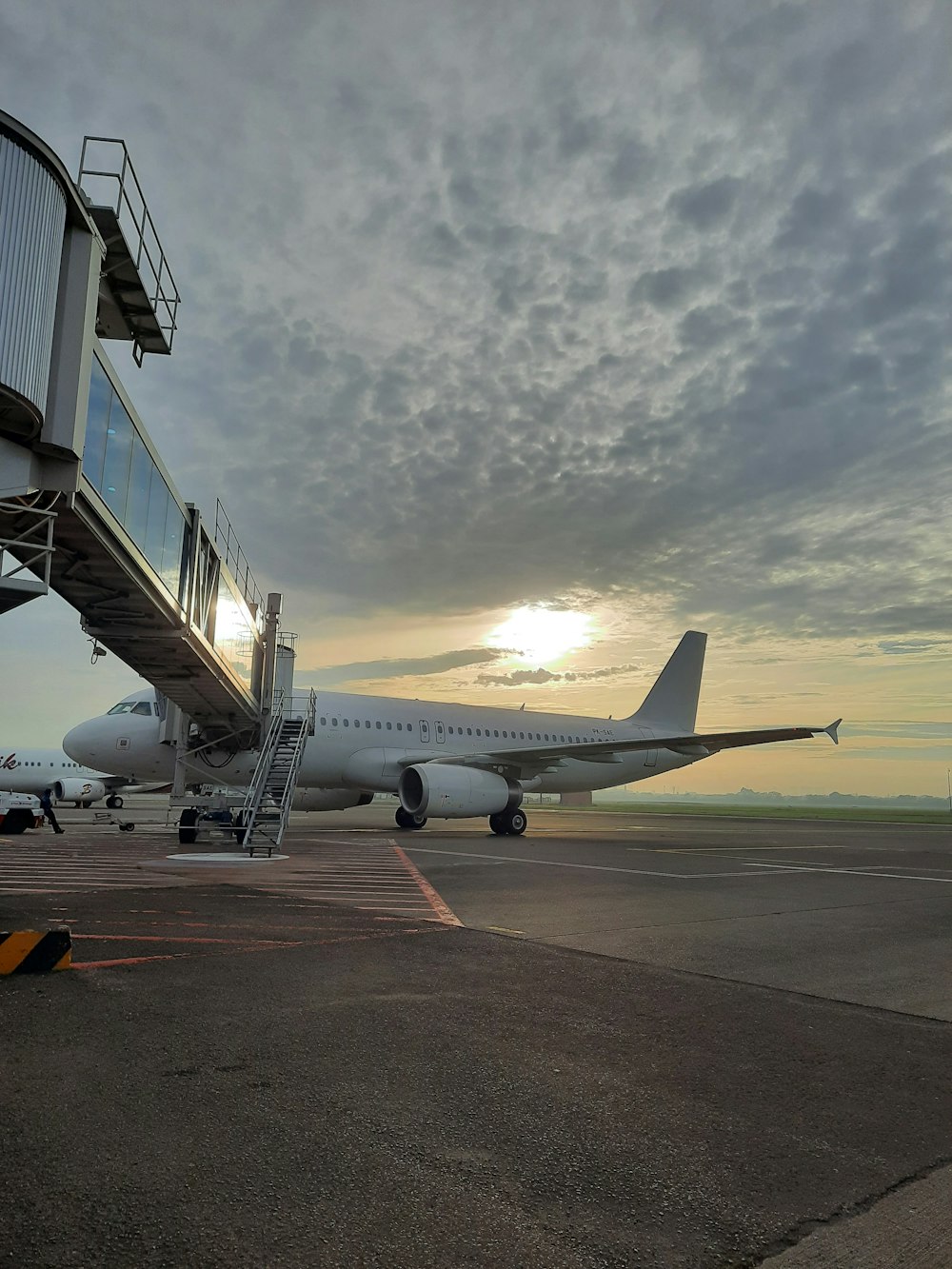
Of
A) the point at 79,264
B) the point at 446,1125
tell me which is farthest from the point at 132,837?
the point at 446,1125

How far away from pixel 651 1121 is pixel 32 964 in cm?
415

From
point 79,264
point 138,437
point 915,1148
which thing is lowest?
point 915,1148

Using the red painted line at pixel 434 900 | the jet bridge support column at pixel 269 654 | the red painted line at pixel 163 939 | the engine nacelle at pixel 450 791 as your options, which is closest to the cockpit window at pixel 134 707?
the jet bridge support column at pixel 269 654

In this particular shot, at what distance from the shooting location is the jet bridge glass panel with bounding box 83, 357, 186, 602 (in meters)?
9.15

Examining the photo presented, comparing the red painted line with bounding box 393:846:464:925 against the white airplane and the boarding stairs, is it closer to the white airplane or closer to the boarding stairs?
the boarding stairs

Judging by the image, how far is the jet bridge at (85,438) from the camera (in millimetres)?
7629

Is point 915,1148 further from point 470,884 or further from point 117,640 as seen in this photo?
point 117,640

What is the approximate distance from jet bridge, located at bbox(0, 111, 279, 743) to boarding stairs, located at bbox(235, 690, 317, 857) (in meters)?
3.45

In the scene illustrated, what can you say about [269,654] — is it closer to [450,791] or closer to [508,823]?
[450,791]

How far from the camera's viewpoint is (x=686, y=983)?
5.57 meters

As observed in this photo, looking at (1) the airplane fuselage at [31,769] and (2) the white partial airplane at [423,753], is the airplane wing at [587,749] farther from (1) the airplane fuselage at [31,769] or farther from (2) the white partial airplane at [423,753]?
(1) the airplane fuselage at [31,769]

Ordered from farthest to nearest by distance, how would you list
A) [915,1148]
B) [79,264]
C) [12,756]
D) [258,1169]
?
1. [12,756]
2. [79,264]
3. [915,1148]
4. [258,1169]

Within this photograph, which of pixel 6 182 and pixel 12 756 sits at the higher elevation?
pixel 6 182

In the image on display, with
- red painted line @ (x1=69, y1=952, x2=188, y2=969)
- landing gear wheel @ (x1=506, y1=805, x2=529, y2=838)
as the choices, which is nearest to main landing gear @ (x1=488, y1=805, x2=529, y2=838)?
landing gear wheel @ (x1=506, y1=805, x2=529, y2=838)
